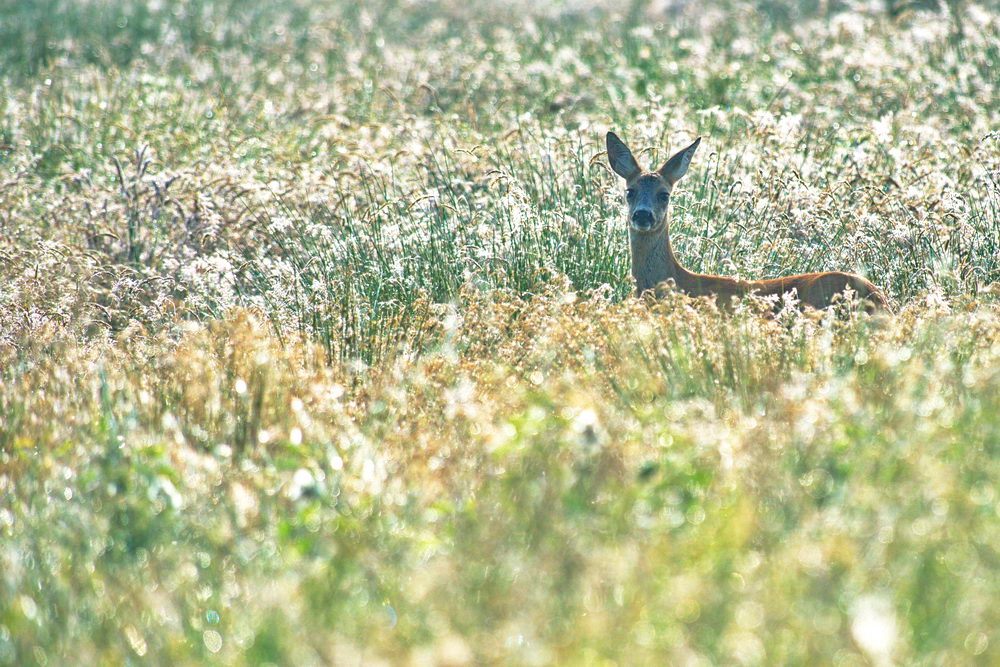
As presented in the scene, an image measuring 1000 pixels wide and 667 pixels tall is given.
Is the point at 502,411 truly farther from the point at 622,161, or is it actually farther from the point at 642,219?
the point at 622,161

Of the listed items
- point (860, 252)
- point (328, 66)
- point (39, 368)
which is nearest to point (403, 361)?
point (39, 368)

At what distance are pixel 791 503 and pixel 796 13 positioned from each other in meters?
14.9

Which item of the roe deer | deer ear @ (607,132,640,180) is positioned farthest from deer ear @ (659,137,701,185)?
deer ear @ (607,132,640,180)

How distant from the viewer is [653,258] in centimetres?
741

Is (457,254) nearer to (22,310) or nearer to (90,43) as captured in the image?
(22,310)

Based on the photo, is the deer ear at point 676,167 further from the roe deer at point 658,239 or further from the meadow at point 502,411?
the meadow at point 502,411

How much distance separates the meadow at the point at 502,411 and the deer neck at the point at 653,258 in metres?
0.13

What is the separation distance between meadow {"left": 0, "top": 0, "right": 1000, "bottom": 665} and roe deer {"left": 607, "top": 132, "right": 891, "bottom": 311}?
0.16 metres

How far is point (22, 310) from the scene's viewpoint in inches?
A: 265

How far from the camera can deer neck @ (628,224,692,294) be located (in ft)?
24.2

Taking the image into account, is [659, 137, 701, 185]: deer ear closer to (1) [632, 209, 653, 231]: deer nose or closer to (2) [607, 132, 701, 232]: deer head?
(2) [607, 132, 701, 232]: deer head

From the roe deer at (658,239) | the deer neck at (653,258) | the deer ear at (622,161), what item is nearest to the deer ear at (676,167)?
the roe deer at (658,239)

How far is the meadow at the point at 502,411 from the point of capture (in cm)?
298

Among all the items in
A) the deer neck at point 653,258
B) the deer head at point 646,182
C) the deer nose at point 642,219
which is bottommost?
the deer neck at point 653,258
